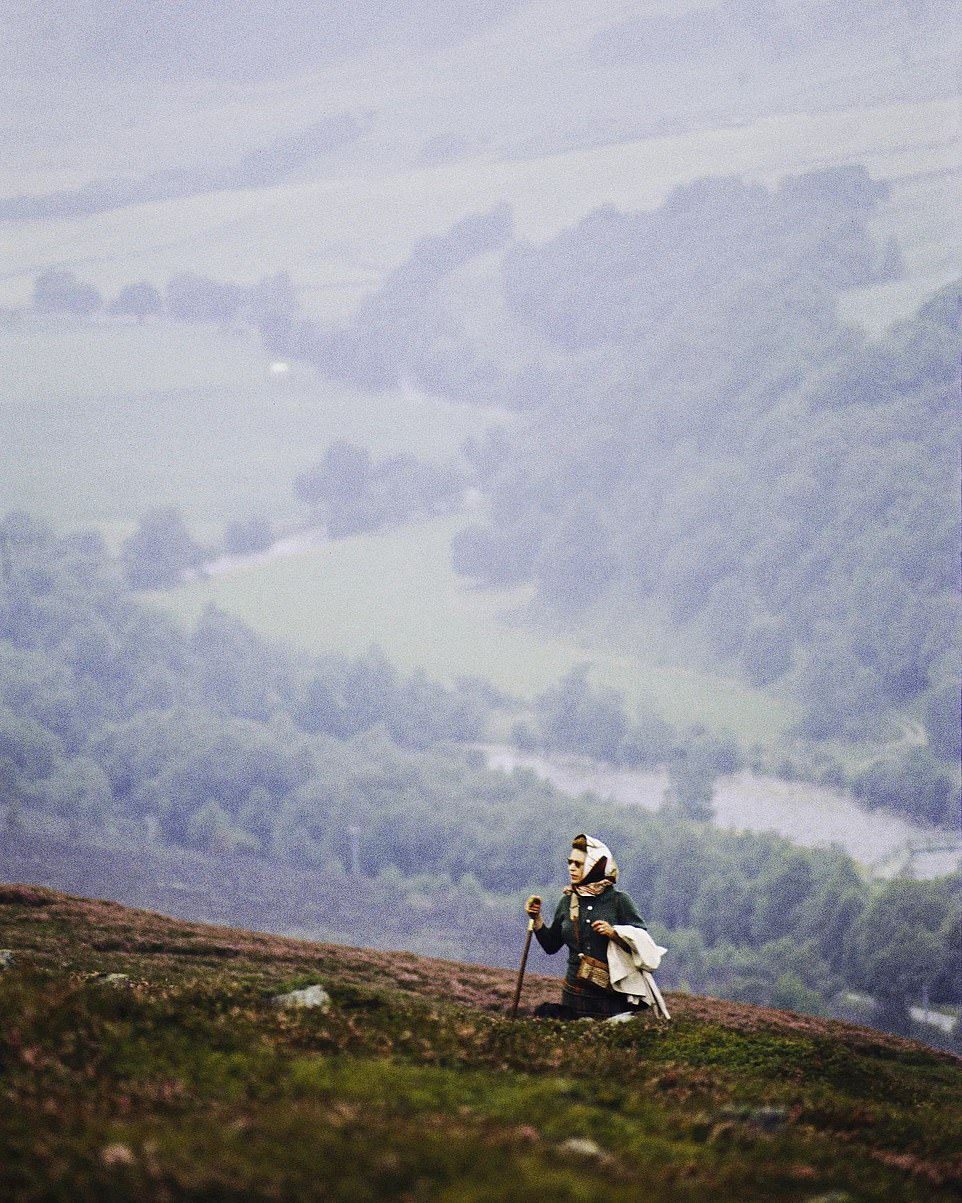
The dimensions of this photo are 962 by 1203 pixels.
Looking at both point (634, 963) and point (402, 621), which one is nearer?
point (634, 963)

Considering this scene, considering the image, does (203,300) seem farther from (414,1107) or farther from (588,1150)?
(588,1150)

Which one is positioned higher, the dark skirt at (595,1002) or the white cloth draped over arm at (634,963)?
the white cloth draped over arm at (634,963)

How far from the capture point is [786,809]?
6519cm

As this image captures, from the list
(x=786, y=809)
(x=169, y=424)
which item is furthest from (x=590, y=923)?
(x=169, y=424)

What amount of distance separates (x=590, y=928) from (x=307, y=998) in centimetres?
352

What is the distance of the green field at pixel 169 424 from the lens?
228 ft

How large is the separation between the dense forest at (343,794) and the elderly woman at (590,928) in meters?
43.8

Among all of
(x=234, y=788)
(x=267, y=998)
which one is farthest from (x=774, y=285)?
(x=267, y=998)

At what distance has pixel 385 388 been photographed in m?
74.9

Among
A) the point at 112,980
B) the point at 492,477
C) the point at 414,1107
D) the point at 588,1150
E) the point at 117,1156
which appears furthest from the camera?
the point at 492,477

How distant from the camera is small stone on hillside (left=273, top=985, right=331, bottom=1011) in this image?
16906 millimetres

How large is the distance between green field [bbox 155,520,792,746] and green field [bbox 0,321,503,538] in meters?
3.17

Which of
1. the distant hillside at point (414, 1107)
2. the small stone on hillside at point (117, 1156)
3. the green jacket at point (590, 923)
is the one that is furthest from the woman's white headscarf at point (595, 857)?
the small stone on hillside at point (117, 1156)

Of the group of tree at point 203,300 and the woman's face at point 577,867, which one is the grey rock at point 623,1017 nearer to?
the woman's face at point 577,867
